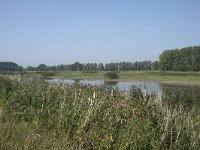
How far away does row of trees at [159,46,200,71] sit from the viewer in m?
152

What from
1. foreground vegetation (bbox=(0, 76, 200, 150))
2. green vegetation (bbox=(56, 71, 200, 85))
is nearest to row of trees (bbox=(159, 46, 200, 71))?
green vegetation (bbox=(56, 71, 200, 85))

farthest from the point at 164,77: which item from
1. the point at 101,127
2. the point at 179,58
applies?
the point at 101,127

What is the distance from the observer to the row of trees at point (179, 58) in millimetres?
152000

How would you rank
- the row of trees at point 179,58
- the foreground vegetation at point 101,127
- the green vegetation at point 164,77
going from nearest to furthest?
Result: the foreground vegetation at point 101,127, the green vegetation at point 164,77, the row of trees at point 179,58

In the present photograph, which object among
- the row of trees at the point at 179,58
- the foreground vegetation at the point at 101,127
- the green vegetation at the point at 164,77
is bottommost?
the green vegetation at the point at 164,77

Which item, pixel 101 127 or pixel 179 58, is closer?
pixel 101 127

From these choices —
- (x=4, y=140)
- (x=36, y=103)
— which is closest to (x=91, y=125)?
(x=4, y=140)

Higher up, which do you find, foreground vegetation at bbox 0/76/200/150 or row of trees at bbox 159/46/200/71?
row of trees at bbox 159/46/200/71

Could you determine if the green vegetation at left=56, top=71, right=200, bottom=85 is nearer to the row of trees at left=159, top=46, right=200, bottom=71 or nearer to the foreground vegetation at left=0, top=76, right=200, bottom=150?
the row of trees at left=159, top=46, right=200, bottom=71

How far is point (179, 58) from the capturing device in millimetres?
159875

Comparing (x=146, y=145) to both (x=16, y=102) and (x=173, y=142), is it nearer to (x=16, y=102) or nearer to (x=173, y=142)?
(x=173, y=142)

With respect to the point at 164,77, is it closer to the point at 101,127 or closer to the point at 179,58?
the point at 179,58

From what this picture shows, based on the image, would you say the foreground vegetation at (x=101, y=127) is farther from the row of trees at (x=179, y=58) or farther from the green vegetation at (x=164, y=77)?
the row of trees at (x=179, y=58)

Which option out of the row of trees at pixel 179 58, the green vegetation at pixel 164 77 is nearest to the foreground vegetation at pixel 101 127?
the green vegetation at pixel 164 77
